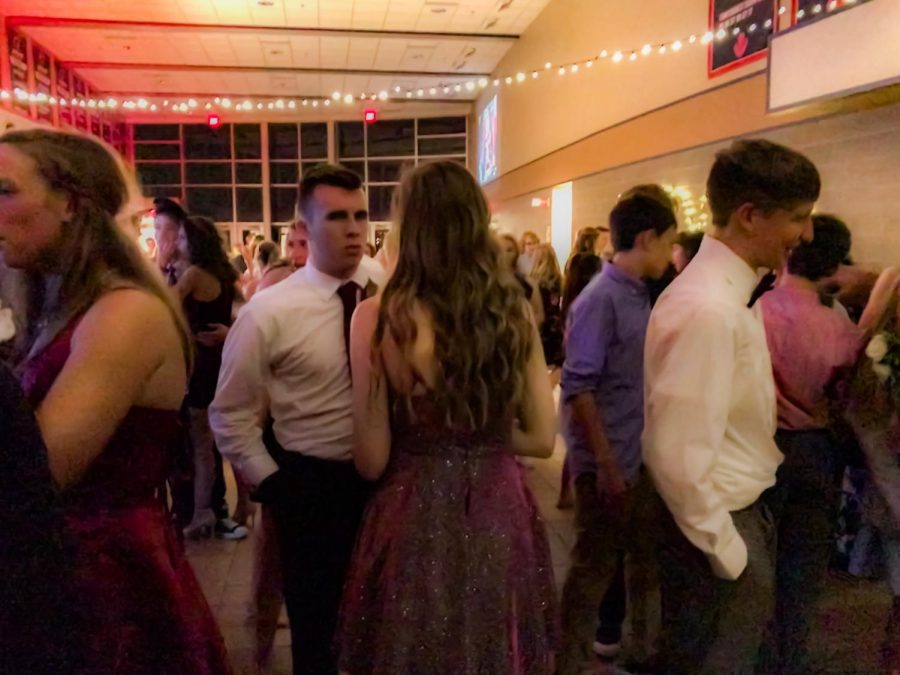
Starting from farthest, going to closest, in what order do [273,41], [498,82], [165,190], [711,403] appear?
1. [165,190]
2. [498,82]
3. [273,41]
4. [711,403]

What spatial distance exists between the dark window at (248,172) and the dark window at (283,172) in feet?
0.85

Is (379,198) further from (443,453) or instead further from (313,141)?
(443,453)

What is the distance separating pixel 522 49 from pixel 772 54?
25.2ft

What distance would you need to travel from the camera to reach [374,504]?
1667 mm

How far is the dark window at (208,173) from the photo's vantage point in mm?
16391

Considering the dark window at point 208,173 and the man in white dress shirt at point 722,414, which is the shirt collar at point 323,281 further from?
the dark window at point 208,173

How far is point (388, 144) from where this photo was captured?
54.0 ft

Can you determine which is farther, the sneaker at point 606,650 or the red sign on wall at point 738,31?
the red sign on wall at point 738,31

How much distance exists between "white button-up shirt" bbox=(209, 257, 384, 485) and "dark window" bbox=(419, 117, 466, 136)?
1488cm

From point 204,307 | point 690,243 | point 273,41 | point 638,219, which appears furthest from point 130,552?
point 273,41

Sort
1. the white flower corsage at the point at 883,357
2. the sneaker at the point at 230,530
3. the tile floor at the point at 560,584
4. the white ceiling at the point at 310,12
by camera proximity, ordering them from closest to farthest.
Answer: the white flower corsage at the point at 883,357 → the tile floor at the point at 560,584 → the sneaker at the point at 230,530 → the white ceiling at the point at 310,12

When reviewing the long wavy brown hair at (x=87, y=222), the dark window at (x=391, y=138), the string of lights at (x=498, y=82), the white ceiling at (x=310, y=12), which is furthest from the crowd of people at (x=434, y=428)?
the dark window at (x=391, y=138)

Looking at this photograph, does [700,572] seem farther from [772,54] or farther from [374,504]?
[772,54]

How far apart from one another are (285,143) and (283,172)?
2.07ft
